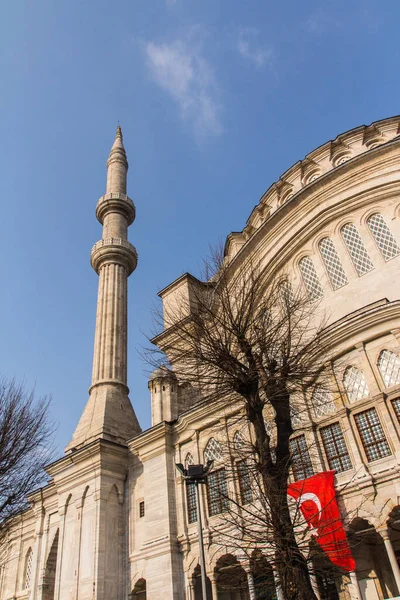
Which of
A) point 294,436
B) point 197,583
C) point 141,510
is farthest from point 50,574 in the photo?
point 294,436

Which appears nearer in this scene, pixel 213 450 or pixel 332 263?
pixel 213 450

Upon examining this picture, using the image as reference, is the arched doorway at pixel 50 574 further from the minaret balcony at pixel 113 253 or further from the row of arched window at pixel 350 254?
the row of arched window at pixel 350 254

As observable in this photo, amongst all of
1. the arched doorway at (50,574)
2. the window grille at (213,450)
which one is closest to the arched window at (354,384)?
the window grille at (213,450)

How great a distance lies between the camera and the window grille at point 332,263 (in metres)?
17.3

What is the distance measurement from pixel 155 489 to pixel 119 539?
8.96 feet

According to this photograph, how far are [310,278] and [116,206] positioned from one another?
1540 centimetres

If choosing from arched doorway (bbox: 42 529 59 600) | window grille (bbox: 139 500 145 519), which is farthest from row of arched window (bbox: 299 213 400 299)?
arched doorway (bbox: 42 529 59 600)

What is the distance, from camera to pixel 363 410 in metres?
13.2

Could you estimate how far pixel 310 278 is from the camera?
724 inches

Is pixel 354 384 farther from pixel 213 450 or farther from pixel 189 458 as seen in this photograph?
pixel 189 458

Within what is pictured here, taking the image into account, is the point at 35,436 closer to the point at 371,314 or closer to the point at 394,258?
the point at 371,314

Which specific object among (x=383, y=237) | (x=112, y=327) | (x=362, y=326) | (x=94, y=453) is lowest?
(x=362, y=326)

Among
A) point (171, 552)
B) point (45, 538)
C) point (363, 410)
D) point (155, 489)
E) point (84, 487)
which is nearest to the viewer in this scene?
point (363, 410)

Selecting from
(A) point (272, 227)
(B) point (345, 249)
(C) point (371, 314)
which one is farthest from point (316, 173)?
(C) point (371, 314)
